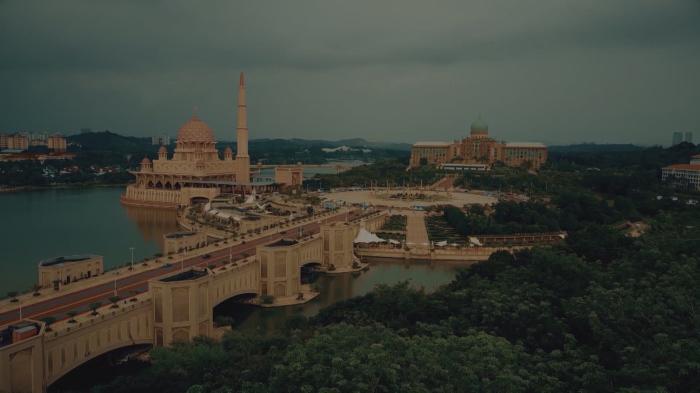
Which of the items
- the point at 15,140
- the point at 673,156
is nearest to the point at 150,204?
the point at 673,156

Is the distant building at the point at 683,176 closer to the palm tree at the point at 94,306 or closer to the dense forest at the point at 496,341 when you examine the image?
the dense forest at the point at 496,341

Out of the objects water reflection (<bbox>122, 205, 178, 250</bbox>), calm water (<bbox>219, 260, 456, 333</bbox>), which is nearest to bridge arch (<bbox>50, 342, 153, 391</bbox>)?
calm water (<bbox>219, 260, 456, 333</bbox>)

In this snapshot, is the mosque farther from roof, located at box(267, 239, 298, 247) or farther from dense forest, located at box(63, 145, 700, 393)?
dense forest, located at box(63, 145, 700, 393)

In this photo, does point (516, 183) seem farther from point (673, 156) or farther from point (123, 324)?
point (123, 324)

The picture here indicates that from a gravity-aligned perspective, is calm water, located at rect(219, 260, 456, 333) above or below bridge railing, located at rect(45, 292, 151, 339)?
below

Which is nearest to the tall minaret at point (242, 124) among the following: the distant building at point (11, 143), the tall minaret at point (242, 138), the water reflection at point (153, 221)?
the tall minaret at point (242, 138)

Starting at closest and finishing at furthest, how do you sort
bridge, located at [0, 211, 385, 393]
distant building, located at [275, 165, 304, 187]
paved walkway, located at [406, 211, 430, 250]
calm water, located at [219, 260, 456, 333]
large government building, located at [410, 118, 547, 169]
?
bridge, located at [0, 211, 385, 393] → calm water, located at [219, 260, 456, 333] → paved walkway, located at [406, 211, 430, 250] → distant building, located at [275, 165, 304, 187] → large government building, located at [410, 118, 547, 169]

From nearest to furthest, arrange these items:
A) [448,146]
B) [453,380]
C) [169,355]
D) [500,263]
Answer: [453,380]
[169,355]
[500,263]
[448,146]
